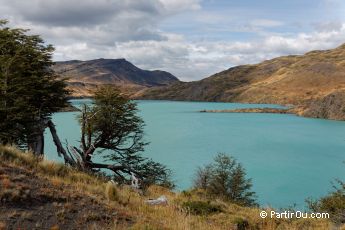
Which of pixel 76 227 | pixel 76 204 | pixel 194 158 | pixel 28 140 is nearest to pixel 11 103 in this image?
pixel 28 140

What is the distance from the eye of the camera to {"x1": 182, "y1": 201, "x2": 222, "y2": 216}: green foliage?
46.6 ft

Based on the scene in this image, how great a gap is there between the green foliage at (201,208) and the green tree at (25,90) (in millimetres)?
11850

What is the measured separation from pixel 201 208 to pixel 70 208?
6.21 m

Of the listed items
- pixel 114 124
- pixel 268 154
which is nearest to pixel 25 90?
pixel 114 124

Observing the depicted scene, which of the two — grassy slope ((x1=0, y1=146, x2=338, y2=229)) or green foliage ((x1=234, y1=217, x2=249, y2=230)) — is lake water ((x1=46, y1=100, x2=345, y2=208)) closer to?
grassy slope ((x1=0, y1=146, x2=338, y2=229))

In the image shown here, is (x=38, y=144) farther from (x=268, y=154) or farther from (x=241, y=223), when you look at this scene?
(x=268, y=154)

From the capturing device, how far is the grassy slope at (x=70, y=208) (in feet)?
28.5

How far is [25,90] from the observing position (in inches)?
971

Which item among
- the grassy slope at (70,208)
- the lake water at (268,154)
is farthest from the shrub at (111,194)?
the lake water at (268,154)

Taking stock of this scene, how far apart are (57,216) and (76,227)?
0.62m

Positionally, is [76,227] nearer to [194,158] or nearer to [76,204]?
[76,204]

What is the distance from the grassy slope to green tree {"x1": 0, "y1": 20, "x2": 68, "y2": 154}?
981 centimetres

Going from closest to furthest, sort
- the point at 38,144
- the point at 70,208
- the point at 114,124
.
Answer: the point at 70,208, the point at 38,144, the point at 114,124

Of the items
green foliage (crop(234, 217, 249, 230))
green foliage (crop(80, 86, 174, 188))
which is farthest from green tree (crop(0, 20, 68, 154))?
green foliage (crop(234, 217, 249, 230))
